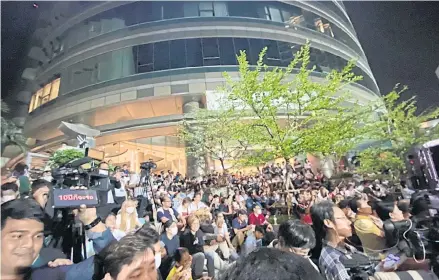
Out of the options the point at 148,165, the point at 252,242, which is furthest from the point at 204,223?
the point at 148,165

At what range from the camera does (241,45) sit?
7.54 ft

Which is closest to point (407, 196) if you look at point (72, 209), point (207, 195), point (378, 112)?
point (378, 112)

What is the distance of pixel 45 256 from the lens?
1307 millimetres

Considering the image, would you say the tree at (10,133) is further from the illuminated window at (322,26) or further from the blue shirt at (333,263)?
the illuminated window at (322,26)

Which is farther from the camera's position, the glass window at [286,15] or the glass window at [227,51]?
the glass window at [286,15]

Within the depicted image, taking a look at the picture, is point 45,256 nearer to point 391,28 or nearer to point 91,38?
point 91,38

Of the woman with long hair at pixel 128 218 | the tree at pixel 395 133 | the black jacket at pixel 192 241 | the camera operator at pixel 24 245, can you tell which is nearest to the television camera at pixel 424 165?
the tree at pixel 395 133

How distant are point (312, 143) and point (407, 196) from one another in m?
0.85

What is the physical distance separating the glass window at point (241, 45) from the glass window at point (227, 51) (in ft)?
0.12

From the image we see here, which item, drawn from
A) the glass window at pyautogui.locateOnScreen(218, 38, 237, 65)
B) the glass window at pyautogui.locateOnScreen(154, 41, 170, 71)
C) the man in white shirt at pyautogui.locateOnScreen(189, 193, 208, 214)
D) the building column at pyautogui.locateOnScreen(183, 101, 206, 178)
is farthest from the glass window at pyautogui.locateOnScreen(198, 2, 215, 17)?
the man in white shirt at pyautogui.locateOnScreen(189, 193, 208, 214)

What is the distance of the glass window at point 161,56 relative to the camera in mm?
2133

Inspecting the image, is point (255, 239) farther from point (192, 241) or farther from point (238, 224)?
point (192, 241)

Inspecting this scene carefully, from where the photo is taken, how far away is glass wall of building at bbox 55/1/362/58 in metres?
2.15

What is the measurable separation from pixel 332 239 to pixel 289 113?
1064 mm
